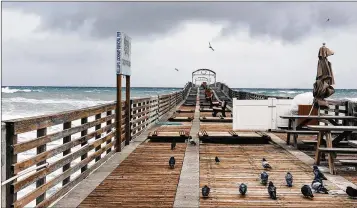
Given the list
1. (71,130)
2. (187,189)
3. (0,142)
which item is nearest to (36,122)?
(0,142)

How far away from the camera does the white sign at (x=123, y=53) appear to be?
9969 mm

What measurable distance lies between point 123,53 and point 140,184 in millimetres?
4320

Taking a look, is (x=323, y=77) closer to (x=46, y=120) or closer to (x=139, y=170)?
(x=139, y=170)

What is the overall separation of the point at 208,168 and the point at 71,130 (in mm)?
2877

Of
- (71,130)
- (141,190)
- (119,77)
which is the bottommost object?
(141,190)

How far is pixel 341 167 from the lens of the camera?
8562mm

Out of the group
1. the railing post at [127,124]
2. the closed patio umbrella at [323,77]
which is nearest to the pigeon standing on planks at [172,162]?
the railing post at [127,124]

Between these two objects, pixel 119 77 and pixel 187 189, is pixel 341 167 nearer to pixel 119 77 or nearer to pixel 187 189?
pixel 187 189

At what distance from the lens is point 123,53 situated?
10.4 meters

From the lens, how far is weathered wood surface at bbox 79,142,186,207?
227 inches

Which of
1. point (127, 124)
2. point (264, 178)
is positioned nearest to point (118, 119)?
point (127, 124)

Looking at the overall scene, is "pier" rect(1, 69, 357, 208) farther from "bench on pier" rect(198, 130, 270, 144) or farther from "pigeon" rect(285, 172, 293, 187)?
"bench on pier" rect(198, 130, 270, 144)

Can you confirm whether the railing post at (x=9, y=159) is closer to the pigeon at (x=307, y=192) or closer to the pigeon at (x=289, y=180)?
the pigeon at (x=307, y=192)

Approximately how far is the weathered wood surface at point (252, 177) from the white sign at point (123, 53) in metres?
2.68
